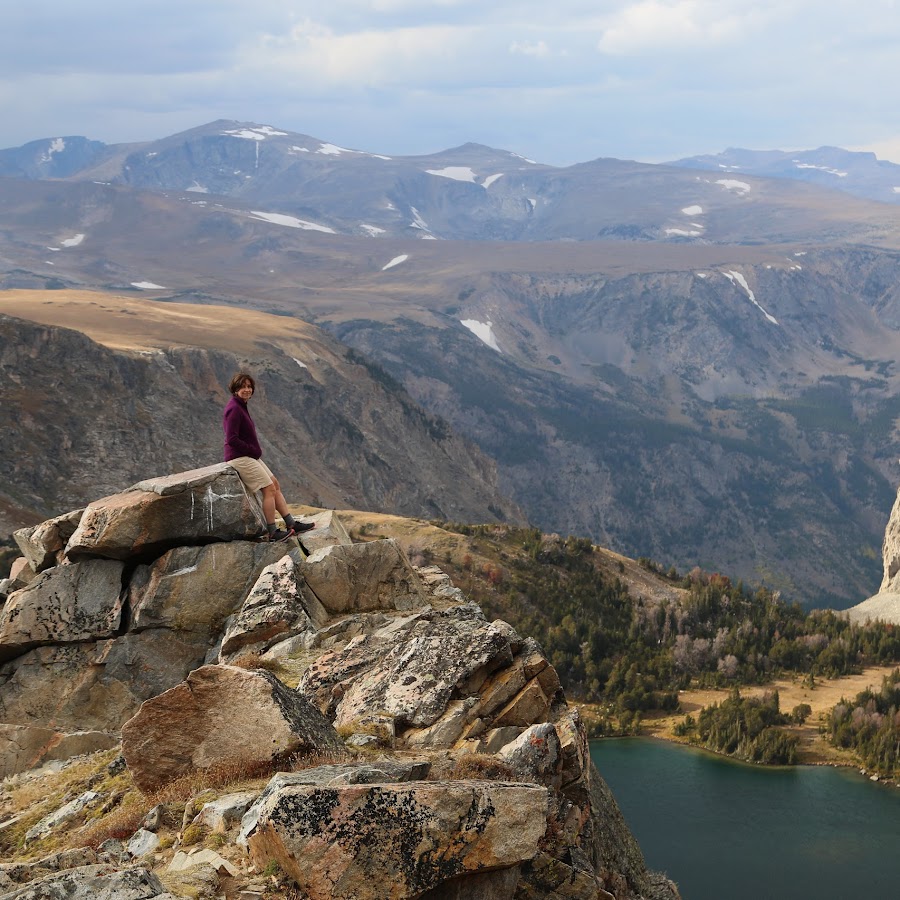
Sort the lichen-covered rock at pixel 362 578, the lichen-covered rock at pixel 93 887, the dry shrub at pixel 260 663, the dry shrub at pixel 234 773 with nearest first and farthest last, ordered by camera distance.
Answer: the lichen-covered rock at pixel 93 887
the dry shrub at pixel 234 773
the dry shrub at pixel 260 663
the lichen-covered rock at pixel 362 578

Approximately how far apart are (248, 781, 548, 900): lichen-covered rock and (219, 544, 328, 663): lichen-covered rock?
10.8 meters

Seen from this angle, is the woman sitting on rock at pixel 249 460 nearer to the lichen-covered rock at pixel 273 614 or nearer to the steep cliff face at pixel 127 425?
the lichen-covered rock at pixel 273 614

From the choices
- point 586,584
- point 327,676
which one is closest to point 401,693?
point 327,676

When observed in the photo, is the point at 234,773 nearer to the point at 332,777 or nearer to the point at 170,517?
the point at 332,777

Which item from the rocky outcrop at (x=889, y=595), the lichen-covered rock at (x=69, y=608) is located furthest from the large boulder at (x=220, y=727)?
the rocky outcrop at (x=889, y=595)

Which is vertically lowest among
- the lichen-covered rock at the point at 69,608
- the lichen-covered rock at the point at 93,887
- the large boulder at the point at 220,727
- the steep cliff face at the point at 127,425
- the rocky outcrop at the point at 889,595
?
the rocky outcrop at the point at 889,595

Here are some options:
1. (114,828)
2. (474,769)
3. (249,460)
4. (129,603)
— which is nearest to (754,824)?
(129,603)

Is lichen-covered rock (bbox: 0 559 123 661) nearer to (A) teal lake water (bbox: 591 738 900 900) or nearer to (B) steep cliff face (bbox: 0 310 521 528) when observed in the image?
(A) teal lake water (bbox: 591 738 900 900)

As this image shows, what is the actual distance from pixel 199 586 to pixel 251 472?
3047mm

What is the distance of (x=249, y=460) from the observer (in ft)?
87.9

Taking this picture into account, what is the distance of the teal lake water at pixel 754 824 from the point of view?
71.7 metres

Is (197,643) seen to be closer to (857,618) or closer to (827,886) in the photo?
(827,886)

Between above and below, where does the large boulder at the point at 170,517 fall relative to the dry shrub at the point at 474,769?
above

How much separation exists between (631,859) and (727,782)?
76026mm
